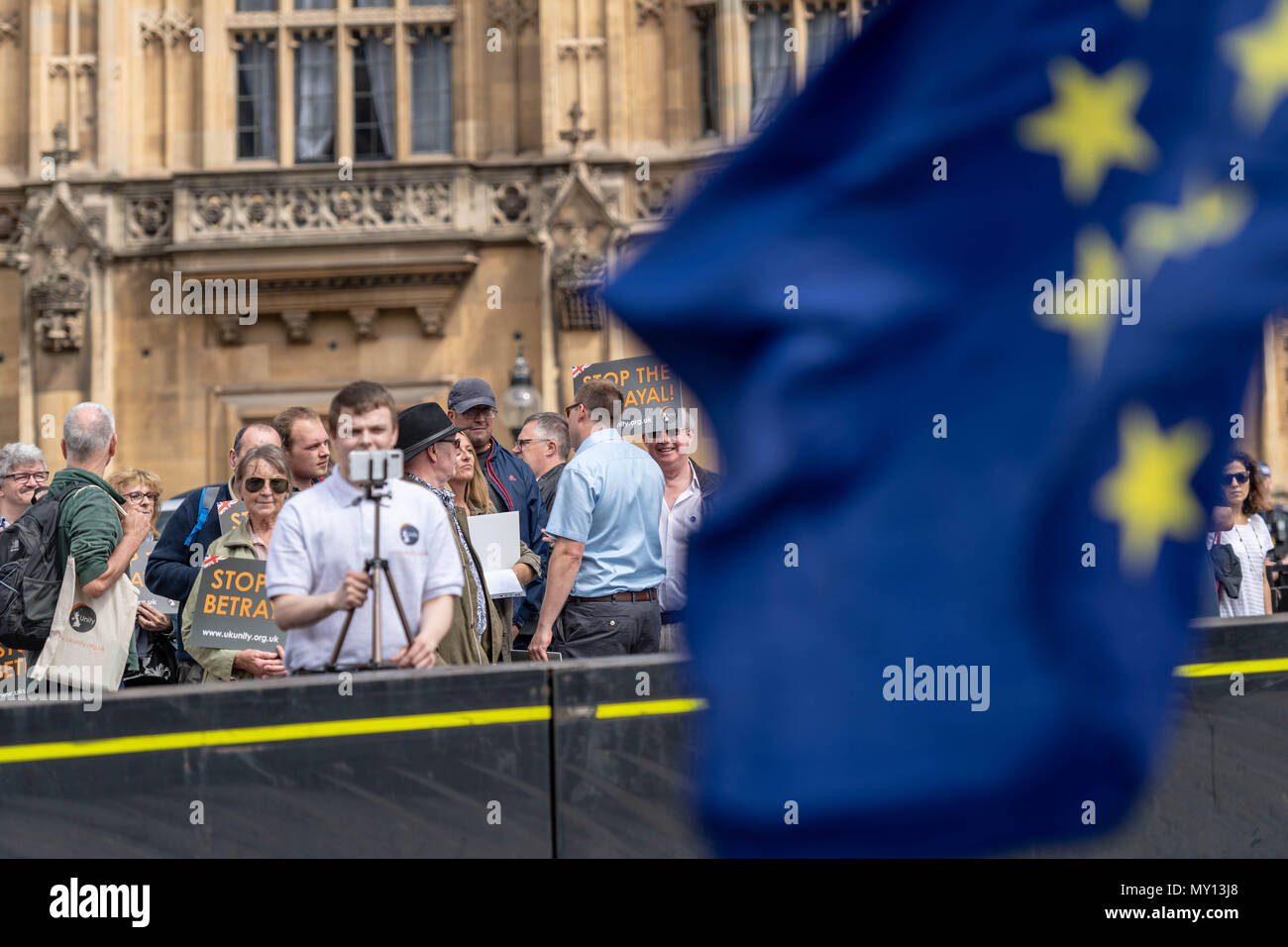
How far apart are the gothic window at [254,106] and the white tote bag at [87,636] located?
14.2 metres

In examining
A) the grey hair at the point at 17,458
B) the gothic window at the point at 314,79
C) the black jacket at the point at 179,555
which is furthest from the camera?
the gothic window at the point at 314,79

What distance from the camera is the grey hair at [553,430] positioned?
8.45 meters

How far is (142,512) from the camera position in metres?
6.58

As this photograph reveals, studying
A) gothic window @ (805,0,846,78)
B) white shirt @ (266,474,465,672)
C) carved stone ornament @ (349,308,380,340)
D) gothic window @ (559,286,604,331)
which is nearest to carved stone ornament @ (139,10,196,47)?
carved stone ornament @ (349,308,380,340)

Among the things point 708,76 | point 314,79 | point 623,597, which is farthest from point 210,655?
point 314,79

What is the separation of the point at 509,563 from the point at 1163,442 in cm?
549

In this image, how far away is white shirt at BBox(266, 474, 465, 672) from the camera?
499 cm

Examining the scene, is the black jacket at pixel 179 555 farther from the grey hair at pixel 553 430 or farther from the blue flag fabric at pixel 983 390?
the blue flag fabric at pixel 983 390

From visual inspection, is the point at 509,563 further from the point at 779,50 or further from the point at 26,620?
the point at 779,50

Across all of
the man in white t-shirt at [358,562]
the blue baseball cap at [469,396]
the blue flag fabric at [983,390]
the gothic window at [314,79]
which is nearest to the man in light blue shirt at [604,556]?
the blue baseball cap at [469,396]

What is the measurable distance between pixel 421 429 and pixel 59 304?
1378 cm

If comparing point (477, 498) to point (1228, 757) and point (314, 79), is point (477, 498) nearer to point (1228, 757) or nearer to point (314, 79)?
point (1228, 757)

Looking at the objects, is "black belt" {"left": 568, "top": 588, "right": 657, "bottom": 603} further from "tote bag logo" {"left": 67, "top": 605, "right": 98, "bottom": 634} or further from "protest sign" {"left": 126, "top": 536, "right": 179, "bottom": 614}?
"tote bag logo" {"left": 67, "top": 605, "right": 98, "bottom": 634}

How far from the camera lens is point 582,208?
18500 millimetres
